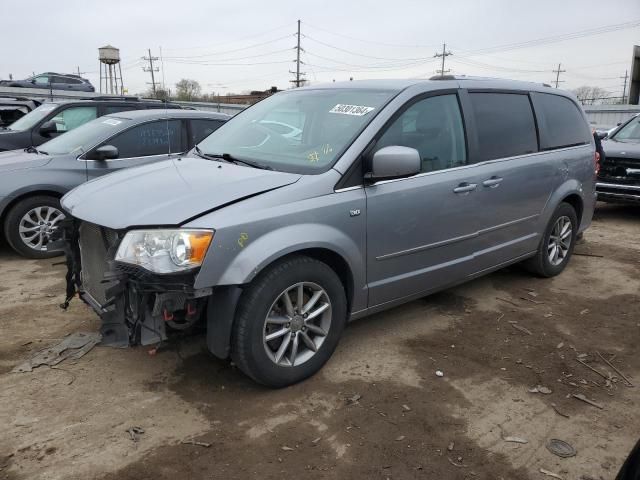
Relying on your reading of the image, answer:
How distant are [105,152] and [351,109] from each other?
3.18m

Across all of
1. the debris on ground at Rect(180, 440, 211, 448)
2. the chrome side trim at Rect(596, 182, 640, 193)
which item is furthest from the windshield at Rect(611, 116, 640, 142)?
the debris on ground at Rect(180, 440, 211, 448)

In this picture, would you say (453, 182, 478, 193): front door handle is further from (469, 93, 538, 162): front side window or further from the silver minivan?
(469, 93, 538, 162): front side window

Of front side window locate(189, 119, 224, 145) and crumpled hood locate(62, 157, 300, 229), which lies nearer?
crumpled hood locate(62, 157, 300, 229)

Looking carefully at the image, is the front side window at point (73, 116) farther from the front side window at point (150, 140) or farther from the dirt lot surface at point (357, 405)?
the dirt lot surface at point (357, 405)

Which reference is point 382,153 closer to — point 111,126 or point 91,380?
point 91,380

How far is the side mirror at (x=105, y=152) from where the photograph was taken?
5570mm

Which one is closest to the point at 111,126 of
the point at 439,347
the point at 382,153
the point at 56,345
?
the point at 56,345

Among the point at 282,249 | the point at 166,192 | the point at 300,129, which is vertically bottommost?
the point at 282,249

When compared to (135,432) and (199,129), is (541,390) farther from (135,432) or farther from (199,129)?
(199,129)

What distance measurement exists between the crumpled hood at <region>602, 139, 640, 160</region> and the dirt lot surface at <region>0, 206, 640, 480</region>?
4488mm

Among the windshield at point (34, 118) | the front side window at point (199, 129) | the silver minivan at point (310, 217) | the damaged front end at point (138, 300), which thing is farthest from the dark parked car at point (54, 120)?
the damaged front end at point (138, 300)

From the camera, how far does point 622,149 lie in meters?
8.20

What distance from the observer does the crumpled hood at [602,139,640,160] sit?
26.1 feet

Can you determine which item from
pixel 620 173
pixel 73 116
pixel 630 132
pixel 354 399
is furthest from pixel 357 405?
pixel 630 132
